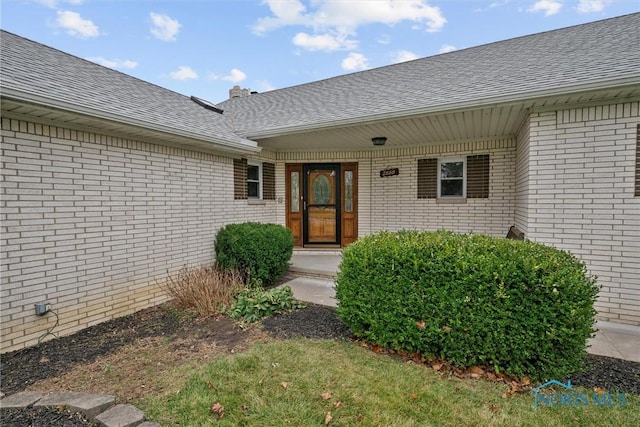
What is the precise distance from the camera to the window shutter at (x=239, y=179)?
690 centimetres

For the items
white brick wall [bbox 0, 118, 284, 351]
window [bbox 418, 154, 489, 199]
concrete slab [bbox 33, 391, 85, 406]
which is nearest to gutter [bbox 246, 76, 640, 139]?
white brick wall [bbox 0, 118, 284, 351]

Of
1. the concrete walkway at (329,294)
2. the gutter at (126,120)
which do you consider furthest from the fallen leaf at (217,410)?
the gutter at (126,120)

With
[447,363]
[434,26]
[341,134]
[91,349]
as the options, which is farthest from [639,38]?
[91,349]

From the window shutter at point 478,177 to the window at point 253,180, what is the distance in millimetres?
4840

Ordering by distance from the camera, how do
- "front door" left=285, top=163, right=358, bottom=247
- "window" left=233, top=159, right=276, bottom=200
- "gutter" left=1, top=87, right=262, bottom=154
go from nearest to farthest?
"gutter" left=1, top=87, right=262, bottom=154 → "window" left=233, top=159, right=276, bottom=200 → "front door" left=285, top=163, right=358, bottom=247

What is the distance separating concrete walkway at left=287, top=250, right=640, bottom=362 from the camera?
3281 mm

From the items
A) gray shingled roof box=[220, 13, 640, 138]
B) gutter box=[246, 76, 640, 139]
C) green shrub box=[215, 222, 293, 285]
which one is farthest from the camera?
green shrub box=[215, 222, 293, 285]

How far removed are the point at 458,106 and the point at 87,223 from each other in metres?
5.37

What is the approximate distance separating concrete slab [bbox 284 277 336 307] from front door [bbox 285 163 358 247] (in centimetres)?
235

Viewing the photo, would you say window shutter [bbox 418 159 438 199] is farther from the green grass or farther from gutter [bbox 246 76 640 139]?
the green grass

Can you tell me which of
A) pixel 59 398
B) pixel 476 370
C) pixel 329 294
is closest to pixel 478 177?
pixel 329 294

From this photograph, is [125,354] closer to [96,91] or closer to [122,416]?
[122,416]

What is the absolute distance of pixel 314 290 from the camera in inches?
219

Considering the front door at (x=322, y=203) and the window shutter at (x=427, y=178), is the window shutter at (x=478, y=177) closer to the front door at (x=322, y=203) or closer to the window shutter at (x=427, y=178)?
the window shutter at (x=427, y=178)
